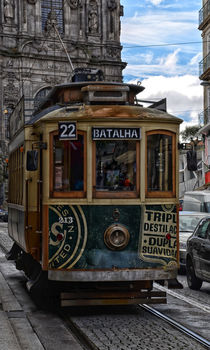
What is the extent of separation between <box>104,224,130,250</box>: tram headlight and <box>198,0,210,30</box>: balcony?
35.7 meters

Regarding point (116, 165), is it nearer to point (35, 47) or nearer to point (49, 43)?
point (35, 47)

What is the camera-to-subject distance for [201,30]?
46.7 metres

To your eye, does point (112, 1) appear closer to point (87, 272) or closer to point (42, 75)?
point (42, 75)

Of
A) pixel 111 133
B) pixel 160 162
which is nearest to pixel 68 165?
pixel 111 133

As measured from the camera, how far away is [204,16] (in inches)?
1786

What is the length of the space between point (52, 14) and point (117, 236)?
59.6 m

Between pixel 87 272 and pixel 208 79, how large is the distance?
35.5m

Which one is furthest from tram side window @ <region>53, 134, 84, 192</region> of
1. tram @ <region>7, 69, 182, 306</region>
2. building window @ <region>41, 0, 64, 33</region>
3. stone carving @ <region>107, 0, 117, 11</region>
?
stone carving @ <region>107, 0, 117, 11</region>

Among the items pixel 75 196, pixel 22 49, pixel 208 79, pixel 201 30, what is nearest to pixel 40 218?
pixel 75 196

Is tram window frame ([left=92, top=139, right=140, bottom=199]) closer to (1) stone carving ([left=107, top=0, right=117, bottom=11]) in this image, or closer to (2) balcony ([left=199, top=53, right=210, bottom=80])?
(2) balcony ([left=199, top=53, right=210, bottom=80])

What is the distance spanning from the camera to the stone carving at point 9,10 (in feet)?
213

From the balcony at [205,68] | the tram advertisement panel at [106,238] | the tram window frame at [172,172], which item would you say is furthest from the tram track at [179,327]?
the balcony at [205,68]

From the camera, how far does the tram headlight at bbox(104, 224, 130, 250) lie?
1023 centimetres

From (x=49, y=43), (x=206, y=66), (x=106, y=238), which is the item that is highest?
(x=49, y=43)
